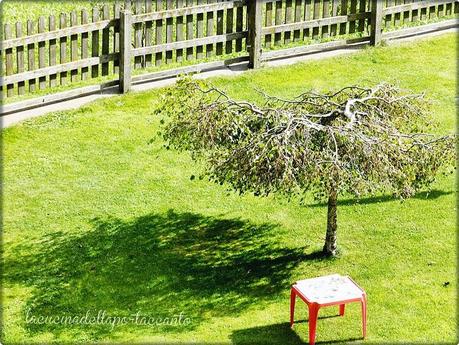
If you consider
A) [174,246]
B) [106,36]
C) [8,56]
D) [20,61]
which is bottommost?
[174,246]

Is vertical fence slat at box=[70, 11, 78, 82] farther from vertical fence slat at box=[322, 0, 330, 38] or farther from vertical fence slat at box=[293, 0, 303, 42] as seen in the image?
vertical fence slat at box=[322, 0, 330, 38]

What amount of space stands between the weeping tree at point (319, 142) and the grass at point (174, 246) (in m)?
0.93

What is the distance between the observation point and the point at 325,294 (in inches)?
511

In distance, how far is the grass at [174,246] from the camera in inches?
526

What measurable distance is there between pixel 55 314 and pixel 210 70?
7128 millimetres

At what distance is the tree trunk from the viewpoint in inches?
563

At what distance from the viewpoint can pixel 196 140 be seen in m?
14.0

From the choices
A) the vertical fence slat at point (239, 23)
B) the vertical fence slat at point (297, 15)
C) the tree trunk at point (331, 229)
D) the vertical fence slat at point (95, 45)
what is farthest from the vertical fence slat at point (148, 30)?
the tree trunk at point (331, 229)

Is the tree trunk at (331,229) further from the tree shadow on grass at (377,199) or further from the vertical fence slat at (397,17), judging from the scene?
the vertical fence slat at (397,17)

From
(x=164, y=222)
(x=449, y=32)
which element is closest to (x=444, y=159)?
(x=164, y=222)

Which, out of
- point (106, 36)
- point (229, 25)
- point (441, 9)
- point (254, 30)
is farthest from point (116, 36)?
point (441, 9)

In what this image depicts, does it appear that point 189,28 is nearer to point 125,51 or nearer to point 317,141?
point 125,51

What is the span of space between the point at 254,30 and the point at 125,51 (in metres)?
2.35

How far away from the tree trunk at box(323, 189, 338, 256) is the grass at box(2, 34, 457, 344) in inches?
7.2
